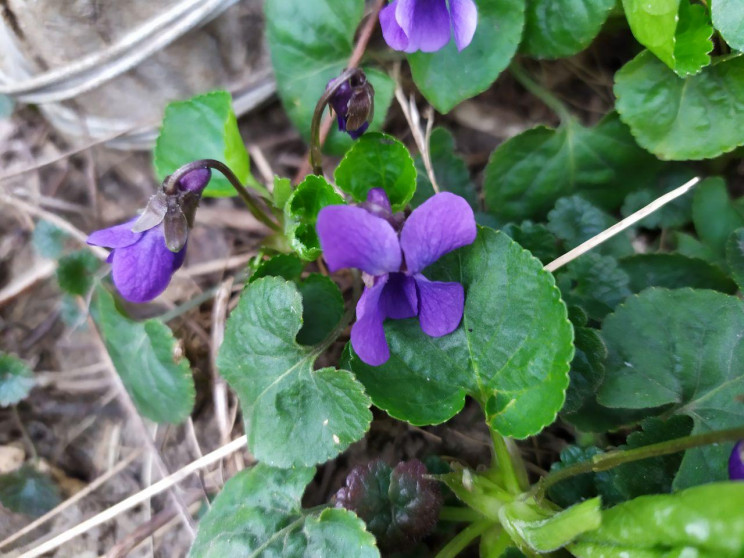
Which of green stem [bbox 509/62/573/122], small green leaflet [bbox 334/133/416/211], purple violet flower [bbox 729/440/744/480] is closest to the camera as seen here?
purple violet flower [bbox 729/440/744/480]

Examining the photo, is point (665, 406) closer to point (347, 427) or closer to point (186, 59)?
point (347, 427)

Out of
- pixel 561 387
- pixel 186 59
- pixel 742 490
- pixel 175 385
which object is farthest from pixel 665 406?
pixel 186 59

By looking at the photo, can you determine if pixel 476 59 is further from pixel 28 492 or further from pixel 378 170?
pixel 28 492

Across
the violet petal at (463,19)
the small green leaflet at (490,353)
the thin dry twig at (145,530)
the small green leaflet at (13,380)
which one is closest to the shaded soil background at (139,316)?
the thin dry twig at (145,530)

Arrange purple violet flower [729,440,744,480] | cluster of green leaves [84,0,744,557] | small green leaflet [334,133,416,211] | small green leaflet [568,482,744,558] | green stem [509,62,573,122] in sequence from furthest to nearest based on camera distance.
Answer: green stem [509,62,573,122] < small green leaflet [334,133,416,211] < cluster of green leaves [84,0,744,557] < purple violet flower [729,440,744,480] < small green leaflet [568,482,744,558]

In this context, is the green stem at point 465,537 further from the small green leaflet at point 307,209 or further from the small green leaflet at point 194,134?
the small green leaflet at point 194,134

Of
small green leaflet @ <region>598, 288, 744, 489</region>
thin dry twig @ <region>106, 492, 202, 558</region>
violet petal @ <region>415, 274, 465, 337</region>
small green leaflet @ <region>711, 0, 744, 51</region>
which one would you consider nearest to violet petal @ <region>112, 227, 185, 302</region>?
violet petal @ <region>415, 274, 465, 337</region>

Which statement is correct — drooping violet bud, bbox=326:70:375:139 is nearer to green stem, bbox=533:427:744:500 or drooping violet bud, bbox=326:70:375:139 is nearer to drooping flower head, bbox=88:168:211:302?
drooping flower head, bbox=88:168:211:302
